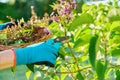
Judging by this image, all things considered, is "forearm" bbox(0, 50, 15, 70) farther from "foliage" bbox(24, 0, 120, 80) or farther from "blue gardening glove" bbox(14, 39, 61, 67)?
"foliage" bbox(24, 0, 120, 80)

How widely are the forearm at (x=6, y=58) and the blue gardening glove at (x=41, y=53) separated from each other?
0.04 metres

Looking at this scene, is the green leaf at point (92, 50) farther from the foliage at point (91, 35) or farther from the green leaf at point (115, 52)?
the green leaf at point (115, 52)

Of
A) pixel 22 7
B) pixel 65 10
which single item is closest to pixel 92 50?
pixel 65 10

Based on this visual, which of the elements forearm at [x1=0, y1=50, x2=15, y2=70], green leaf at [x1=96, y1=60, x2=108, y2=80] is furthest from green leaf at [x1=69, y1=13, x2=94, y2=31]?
forearm at [x1=0, y1=50, x2=15, y2=70]

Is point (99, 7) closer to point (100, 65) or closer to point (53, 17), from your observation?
point (53, 17)

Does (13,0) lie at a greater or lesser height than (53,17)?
lesser

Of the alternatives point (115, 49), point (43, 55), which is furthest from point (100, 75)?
point (43, 55)

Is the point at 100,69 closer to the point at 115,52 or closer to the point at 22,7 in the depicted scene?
the point at 115,52

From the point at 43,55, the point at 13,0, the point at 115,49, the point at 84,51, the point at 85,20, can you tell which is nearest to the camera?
the point at 85,20

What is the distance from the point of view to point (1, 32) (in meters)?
1.12

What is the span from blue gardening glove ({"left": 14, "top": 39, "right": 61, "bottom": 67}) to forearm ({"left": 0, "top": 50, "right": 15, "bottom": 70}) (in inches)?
1.5

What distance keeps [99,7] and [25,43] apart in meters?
0.32

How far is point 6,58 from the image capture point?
1009 millimetres

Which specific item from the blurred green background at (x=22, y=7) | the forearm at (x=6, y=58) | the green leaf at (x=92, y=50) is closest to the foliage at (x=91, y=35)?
the green leaf at (x=92, y=50)
